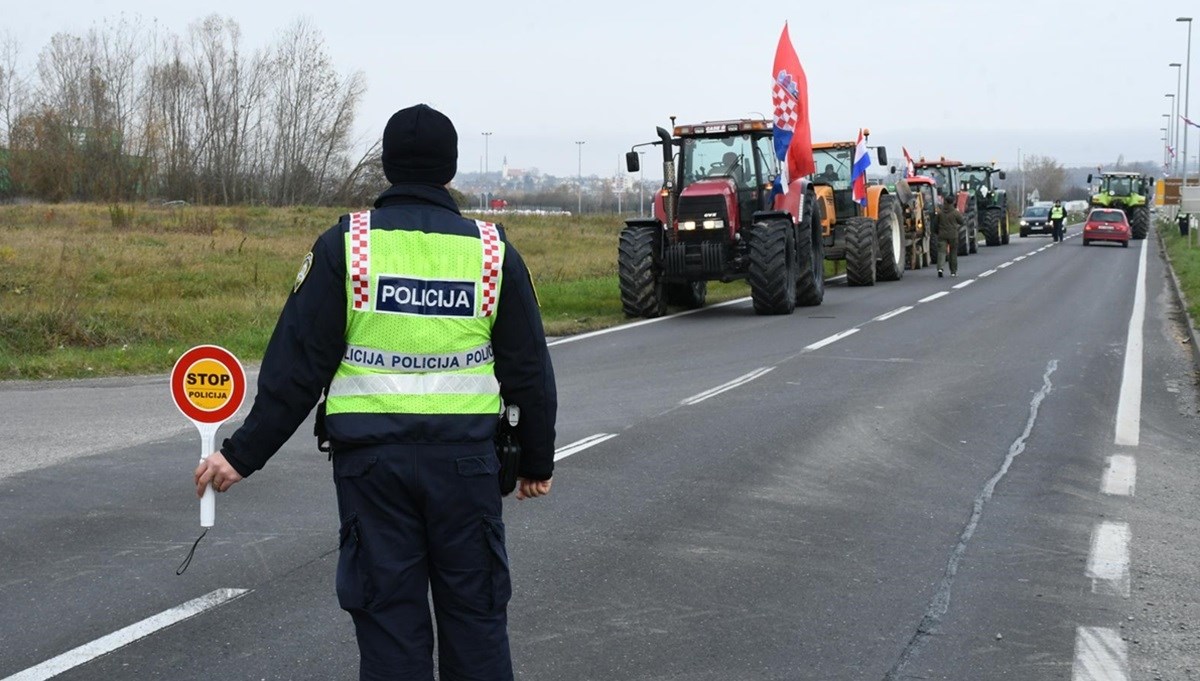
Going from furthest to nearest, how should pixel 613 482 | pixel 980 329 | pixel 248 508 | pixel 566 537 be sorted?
pixel 980 329
pixel 613 482
pixel 248 508
pixel 566 537

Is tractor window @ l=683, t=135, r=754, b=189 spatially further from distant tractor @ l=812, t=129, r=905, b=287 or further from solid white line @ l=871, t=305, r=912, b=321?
distant tractor @ l=812, t=129, r=905, b=287

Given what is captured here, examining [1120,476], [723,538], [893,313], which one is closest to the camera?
[723,538]

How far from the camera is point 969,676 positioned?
17.5 feet

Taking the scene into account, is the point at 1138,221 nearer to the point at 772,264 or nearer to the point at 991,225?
the point at 991,225

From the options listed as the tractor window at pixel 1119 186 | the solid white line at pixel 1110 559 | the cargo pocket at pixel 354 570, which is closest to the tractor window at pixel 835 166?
the solid white line at pixel 1110 559

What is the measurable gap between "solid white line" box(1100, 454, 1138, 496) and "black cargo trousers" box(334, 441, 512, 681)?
6.26 metres

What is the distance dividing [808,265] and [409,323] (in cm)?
2037

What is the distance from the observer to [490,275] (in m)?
3.70

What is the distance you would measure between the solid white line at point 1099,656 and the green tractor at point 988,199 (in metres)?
43.7

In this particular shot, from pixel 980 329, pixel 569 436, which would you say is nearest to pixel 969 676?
pixel 569 436

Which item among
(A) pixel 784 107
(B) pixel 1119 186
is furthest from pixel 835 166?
(B) pixel 1119 186

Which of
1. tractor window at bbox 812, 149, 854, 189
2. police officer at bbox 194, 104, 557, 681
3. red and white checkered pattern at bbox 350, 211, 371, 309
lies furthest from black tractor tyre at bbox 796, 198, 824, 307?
red and white checkered pattern at bbox 350, 211, 371, 309

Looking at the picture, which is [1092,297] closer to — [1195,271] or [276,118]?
[1195,271]

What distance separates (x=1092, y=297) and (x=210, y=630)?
78.9ft
